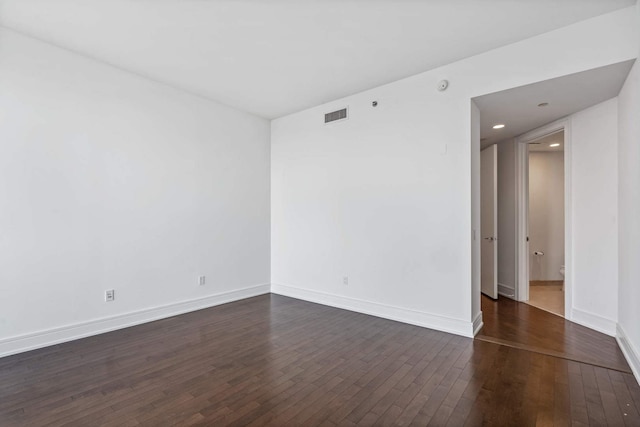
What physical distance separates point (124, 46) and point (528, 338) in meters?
5.10

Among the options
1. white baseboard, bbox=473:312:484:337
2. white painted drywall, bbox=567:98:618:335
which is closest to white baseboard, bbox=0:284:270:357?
white baseboard, bbox=473:312:484:337

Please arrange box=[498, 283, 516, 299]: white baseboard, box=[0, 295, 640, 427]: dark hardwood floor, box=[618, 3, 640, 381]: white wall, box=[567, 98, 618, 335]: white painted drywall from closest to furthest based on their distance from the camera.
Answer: box=[0, 295, 640, 427]: dark hardwood floor → box=[618, 3, 640, 381]: white wall → box=[567, 98, 618, 335]: white painted drywall → box=[498, 283, 516, 299]: white baseboard

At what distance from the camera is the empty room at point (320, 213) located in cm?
228

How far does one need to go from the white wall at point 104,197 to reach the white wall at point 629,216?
175 inches

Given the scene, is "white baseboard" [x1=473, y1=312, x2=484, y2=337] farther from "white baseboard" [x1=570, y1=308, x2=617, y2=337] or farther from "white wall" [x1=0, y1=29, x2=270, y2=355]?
"white wall" [x1=0, y1=29, x2=270, y2=355]

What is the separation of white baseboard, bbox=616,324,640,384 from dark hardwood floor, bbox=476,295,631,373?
0.14 feet

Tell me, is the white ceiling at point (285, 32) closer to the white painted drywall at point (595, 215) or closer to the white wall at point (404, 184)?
the white wall at point (404, 184)

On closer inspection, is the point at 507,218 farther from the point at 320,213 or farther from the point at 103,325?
the point at 103,325

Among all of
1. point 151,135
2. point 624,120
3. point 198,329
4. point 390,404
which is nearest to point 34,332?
point 198,329

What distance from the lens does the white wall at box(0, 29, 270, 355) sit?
279 cm

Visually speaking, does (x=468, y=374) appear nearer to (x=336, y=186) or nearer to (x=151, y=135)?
(x=336, y=186)

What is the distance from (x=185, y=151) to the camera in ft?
13.3

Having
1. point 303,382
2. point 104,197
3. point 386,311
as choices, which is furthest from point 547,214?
point 104,197

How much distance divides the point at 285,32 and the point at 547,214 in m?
5.77
